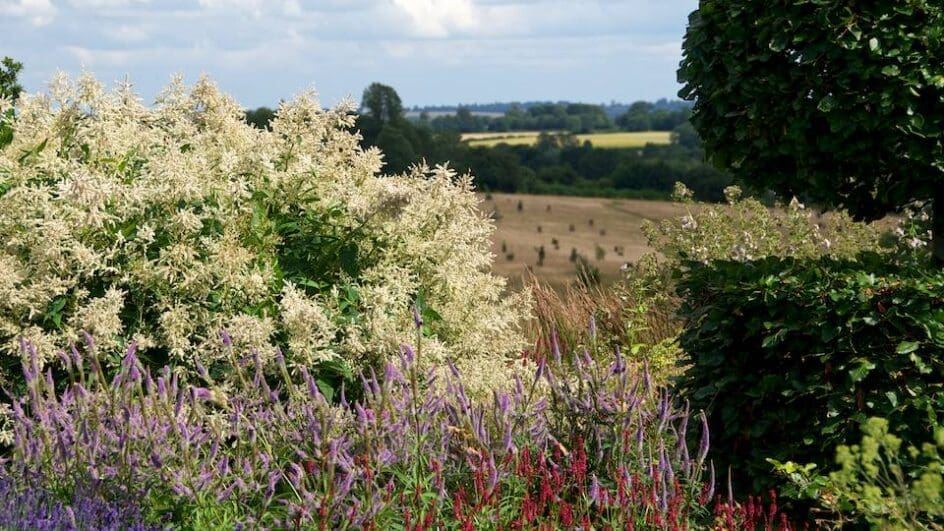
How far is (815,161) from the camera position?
6.12 metres

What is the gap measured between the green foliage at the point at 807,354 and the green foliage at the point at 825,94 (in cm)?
65

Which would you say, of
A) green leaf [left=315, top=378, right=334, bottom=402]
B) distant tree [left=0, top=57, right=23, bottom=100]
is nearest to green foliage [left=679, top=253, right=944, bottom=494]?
green leaf [left=315, top=378, right=334, bottom=402]

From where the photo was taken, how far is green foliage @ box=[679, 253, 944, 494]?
5207mm

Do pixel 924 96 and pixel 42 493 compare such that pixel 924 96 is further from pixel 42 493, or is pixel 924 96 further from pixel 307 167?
pixel 42 493

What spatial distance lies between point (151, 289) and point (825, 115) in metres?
4.03

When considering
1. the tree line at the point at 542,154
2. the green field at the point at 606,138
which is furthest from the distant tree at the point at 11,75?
the green field at the point at 606,138

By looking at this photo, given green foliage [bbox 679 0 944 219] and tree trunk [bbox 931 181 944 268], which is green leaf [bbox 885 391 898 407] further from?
tree trunk [bbox 931 181 944 268]

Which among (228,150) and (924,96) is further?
(228,150)

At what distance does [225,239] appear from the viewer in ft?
18.2

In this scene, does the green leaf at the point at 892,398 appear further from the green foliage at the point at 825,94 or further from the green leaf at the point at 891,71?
the green leaf at the point at 891,71

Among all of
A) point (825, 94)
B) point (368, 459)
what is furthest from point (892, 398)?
point (368, 459)

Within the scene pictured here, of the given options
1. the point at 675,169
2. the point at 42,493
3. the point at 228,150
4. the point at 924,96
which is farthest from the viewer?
the point at 675,169

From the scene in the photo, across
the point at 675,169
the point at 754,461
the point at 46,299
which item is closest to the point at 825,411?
the point at 754,461

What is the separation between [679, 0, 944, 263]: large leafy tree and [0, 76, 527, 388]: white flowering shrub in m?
1.74
